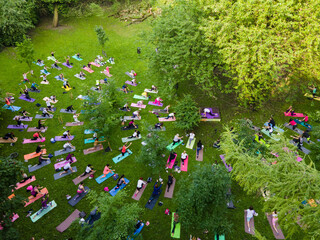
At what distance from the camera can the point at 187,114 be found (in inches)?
726

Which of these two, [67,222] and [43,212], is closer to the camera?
[67,222]

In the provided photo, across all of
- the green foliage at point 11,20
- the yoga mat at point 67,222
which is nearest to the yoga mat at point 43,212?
the yoga mat at point 67,222

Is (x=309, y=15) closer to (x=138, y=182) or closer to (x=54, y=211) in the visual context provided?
(x=138, y=182)

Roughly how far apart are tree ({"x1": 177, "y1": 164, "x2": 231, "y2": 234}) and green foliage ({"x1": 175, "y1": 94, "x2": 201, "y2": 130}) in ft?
22.0

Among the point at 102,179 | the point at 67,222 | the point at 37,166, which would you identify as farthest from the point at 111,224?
the point at 37,166

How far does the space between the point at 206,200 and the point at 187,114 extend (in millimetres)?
8632

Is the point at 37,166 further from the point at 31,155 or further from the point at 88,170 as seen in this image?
the point at 88,170

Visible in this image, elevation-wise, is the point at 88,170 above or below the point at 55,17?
below

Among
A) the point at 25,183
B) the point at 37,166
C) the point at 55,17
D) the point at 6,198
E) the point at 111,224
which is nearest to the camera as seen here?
the point at 111,224

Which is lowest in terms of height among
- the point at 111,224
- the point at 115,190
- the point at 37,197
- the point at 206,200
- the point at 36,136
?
the point at 37,197

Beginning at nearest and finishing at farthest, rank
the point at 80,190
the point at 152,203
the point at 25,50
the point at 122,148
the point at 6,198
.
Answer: the point at 6,198, the point at 152,203, the point at 80,190, the point at 122,148, the point at 25,50

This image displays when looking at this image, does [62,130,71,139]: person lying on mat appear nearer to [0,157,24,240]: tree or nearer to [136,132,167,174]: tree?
[0,157,24,240]: tree

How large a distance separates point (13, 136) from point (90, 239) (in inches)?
539

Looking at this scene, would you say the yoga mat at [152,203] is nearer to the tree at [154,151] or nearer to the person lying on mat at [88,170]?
the tree at [154,151]
